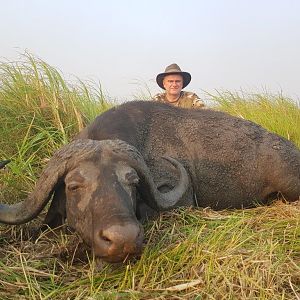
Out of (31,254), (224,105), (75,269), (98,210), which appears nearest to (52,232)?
(31,254)

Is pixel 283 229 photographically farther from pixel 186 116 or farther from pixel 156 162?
pixel 186 116

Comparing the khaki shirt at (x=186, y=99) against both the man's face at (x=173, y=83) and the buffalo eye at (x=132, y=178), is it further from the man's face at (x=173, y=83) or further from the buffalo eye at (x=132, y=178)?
the buffalo eye at (x=132, y=178)

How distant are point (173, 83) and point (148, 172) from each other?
4201 mm

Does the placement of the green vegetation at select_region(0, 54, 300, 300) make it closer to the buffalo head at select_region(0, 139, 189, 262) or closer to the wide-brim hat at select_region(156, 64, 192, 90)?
the buffalo head at select_region(0, 139, 189, 262)

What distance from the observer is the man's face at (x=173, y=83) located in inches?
281

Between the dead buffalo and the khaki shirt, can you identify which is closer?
the dead buffalo

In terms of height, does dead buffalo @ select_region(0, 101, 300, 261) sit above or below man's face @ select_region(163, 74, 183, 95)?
below

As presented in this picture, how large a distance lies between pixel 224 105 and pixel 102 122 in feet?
16.4

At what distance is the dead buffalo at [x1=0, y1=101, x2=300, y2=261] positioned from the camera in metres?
2.63

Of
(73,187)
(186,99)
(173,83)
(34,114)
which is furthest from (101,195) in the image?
Answer: (186,99)

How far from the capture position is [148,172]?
10.3 feet

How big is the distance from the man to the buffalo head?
13.2 feet

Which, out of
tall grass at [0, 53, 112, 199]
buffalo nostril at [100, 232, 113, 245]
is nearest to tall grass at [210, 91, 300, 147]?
tall grass at [0, 53, 112, 199]

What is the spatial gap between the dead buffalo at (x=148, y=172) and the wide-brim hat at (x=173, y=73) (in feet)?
8.02
